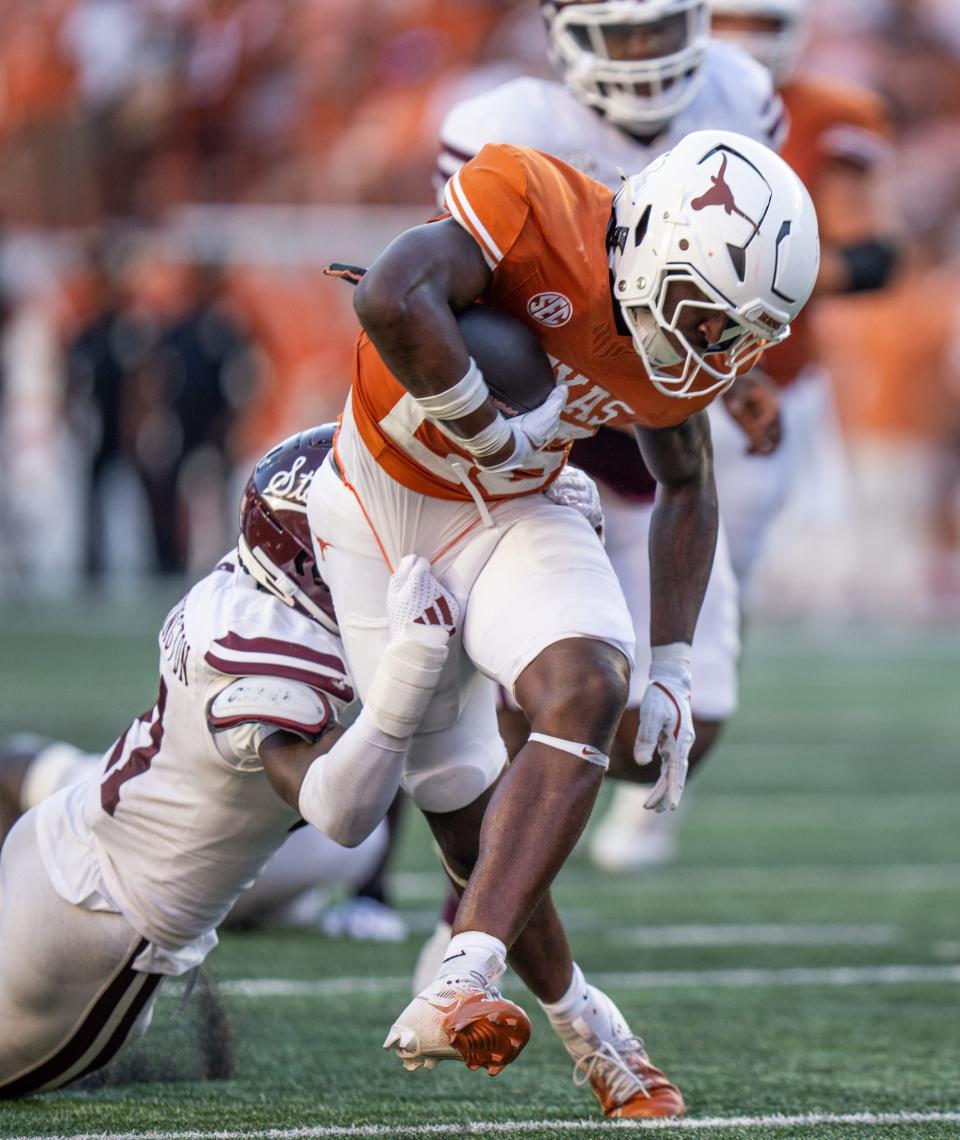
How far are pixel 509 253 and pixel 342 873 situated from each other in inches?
84.5

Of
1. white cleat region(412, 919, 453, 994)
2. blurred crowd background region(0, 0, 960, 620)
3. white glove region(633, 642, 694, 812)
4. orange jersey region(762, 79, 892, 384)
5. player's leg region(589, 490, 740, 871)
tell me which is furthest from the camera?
blurred crowd background region(0, 0, 960, 620)

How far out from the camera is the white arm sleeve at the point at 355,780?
8.99 feet

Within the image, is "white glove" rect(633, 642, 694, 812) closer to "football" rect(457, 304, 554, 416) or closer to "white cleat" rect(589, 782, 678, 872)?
"football" rect(457, 304, 554, 416)

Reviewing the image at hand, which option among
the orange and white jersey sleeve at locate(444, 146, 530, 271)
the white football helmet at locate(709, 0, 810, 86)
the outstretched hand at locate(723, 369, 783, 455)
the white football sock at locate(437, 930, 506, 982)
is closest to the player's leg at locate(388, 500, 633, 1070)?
the white football sock at locate(437, 930, 506, 982)

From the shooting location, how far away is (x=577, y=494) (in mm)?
3027

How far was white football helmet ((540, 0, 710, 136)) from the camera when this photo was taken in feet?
13.4

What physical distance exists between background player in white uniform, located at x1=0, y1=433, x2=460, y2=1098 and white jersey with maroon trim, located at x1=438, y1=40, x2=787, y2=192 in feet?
4.00

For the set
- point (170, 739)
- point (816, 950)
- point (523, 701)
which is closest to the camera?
point (523, 701)

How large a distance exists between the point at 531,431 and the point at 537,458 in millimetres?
100

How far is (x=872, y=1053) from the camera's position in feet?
11.4

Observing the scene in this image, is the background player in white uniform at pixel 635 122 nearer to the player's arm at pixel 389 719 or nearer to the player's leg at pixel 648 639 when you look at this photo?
the player's leg at pixel 648 639

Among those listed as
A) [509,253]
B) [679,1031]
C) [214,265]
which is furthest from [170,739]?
[214,265]

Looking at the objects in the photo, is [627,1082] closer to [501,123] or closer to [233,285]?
[501,123]

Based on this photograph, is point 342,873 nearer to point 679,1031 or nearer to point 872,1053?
point 679,1031
